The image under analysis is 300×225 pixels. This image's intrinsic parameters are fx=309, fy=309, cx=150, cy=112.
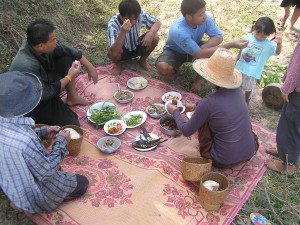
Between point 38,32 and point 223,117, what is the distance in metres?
2.25

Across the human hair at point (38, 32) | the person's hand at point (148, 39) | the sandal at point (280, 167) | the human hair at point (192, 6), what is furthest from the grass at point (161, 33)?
the human hair at point (38, 32)

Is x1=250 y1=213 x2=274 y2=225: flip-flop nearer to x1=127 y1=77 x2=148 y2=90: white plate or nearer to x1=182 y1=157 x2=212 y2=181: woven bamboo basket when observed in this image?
x1=182 y1=157 x2=212 y2=181: woven bamboo basket

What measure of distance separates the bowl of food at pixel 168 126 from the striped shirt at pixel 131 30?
1559 millimetres

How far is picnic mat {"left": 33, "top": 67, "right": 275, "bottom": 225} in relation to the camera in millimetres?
3041

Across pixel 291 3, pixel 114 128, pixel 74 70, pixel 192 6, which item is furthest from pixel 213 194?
pixel 291 3

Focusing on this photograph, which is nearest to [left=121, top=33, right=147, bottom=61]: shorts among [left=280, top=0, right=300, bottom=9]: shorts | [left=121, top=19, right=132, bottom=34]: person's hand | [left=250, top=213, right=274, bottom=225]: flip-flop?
[left=121, top=19, right=132, bottom=34]: person's hand

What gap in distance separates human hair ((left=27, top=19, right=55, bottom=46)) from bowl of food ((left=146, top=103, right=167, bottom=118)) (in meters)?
1.64

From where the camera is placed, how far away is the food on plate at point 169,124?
402cm

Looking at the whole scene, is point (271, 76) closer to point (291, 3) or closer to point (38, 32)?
point (291, 3)

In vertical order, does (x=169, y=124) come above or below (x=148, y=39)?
below

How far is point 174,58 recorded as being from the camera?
16.1 feet

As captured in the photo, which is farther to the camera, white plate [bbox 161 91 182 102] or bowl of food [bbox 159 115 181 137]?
white plate [bbox 161 91 182 102]

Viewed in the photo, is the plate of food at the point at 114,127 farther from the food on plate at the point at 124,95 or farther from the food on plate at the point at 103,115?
A: the food on plate at the point at 124,95

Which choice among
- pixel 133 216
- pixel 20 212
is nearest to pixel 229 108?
pixel 133 216
